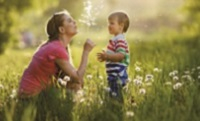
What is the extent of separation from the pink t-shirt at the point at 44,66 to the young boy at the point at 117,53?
446 millimetres

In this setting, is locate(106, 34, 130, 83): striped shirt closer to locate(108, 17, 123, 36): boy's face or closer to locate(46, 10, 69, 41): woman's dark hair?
locate(108, 17, 123, 36): boy's face

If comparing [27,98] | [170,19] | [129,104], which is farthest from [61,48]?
[170,19]

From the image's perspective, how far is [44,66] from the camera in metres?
5.38

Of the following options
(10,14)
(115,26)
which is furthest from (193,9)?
(115,26)

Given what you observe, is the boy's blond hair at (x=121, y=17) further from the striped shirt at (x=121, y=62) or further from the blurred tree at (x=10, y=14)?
the blurred tree at (x=10, y=14)

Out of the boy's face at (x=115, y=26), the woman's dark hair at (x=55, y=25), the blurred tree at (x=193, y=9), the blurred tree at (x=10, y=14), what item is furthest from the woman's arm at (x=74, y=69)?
the blurred tree at (x=193, y=9)

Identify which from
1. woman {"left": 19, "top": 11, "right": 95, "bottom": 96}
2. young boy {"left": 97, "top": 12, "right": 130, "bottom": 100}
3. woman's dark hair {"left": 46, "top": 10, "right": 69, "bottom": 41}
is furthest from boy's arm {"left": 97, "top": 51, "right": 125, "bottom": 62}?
woman's dark hair {"left": 46, "top": 10, "right": 69, "bottom": 41}

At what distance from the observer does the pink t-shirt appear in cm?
531

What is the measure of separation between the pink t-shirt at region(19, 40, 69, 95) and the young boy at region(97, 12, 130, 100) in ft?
1.46

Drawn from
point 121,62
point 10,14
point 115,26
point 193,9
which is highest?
point 115,26

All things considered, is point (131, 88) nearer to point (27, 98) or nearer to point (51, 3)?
point (27, 98)

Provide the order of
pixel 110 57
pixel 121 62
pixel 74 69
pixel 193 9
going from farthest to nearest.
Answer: pixel 193 9
pixel 121 62
pixel 110 57
pixel 74 69

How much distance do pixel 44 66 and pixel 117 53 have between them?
711 mm

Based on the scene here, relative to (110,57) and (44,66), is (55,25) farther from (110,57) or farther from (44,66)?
(110,57)
